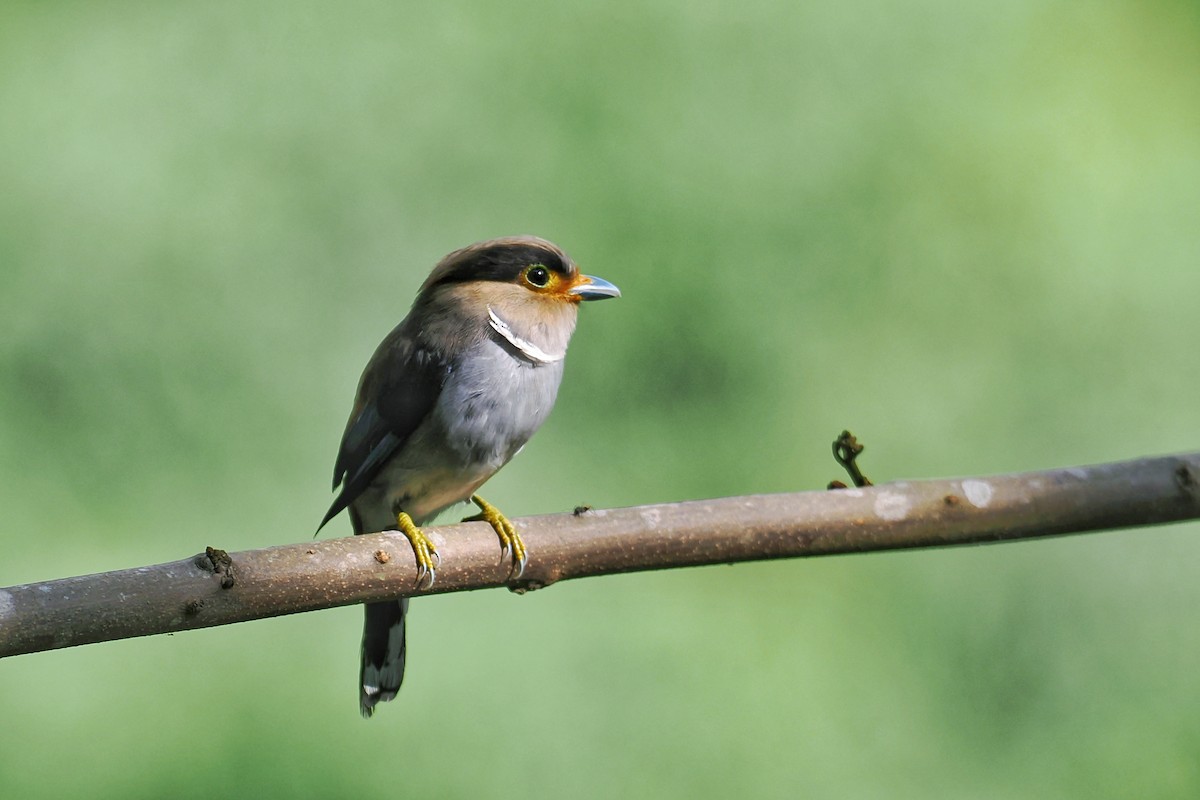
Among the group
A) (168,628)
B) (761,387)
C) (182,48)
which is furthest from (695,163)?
(168,628)

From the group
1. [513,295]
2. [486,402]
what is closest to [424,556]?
[486,402]

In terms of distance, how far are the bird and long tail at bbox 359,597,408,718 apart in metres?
0.18

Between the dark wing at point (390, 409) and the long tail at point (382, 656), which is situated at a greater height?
the dark wing at point (390, 409)

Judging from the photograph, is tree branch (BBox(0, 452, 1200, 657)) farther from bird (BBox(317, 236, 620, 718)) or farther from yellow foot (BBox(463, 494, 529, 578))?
bird (BBox(317, 236, 620, 718))

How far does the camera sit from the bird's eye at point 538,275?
174 cm

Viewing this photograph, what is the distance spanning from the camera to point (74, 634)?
3.71 feet

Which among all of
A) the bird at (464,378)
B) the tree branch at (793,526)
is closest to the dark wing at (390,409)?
the bird at (464,378)

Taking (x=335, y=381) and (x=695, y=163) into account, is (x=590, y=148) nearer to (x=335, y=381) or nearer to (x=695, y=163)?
(x=695, y=163)

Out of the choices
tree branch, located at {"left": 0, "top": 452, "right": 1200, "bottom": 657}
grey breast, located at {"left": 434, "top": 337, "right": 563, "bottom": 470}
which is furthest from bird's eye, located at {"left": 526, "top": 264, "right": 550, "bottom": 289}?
tree branch, located at {"left": 0, "top": 452, "right": 1200, "bottom": 657}

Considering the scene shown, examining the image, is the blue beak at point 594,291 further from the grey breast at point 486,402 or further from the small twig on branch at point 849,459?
the small twig on branch at point 849,459

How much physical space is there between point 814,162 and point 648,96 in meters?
0.41

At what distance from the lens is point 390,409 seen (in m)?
1.72

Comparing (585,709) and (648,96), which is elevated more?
(648,96)

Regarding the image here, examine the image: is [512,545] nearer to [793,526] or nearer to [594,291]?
[793,526]
